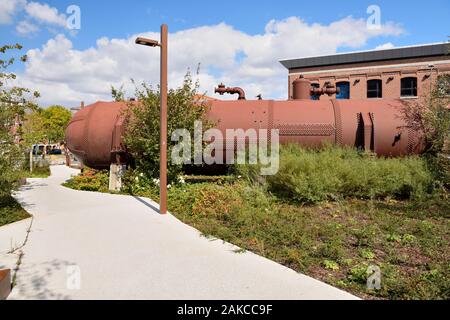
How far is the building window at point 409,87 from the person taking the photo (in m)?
27.4

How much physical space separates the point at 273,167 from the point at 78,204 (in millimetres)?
5308

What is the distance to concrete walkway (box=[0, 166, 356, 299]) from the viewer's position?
11.0 ft

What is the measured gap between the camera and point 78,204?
8359 millimetres

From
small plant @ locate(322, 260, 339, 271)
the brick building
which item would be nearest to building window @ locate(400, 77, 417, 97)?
the brick building

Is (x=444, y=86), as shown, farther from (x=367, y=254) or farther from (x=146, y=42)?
(x=146, y=42)

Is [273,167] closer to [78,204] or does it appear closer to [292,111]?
[292,111]

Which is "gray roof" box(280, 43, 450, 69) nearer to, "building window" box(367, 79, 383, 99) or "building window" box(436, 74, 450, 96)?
"building window" box(367, 79, 383, 99)

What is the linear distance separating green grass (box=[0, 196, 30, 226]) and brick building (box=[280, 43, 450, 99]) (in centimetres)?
2448

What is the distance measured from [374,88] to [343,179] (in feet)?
80.8

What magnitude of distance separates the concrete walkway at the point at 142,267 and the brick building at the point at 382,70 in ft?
80.0

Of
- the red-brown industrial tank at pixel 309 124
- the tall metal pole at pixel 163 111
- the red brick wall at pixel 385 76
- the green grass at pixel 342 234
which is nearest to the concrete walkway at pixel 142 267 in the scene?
the green grass at pixel 342 234
